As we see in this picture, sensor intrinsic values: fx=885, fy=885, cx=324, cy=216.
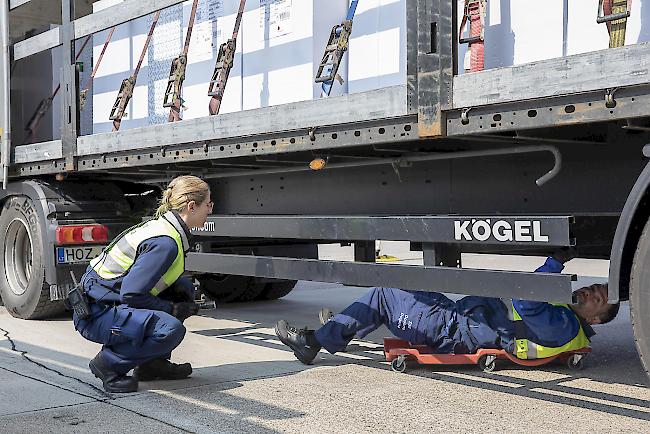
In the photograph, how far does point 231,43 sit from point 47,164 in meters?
2.51

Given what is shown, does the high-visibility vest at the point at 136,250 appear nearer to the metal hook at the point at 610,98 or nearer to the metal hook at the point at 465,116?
the metal hook at the point at 465,116

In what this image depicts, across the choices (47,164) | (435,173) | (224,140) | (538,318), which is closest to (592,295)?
(538,318)

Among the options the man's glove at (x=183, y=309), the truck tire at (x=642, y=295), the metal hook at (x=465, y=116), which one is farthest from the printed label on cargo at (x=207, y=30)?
the truck tire at (x=642, y=295)

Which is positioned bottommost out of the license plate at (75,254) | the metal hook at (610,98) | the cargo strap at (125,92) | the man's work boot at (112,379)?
the man's work boot at (112,379)

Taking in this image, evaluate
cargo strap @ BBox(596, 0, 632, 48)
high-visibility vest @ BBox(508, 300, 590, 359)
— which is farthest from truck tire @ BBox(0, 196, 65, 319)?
cargo strap @ BBox(596, 0, 632, 48)

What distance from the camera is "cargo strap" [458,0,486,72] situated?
12.6 feet

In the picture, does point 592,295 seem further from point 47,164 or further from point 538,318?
→ point 47,164

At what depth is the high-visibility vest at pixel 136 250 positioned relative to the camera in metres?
4.65

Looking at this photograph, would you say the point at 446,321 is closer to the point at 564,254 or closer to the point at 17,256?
the point at 564,254

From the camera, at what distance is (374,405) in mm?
4352

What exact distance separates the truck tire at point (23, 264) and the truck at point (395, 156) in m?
0.03

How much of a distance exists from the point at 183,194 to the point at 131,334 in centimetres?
78

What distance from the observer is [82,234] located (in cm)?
709

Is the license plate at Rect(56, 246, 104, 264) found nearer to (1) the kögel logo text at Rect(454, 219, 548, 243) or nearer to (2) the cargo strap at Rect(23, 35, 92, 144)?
(2) the cargo strap at Rect(23, 35, 92, 144)
